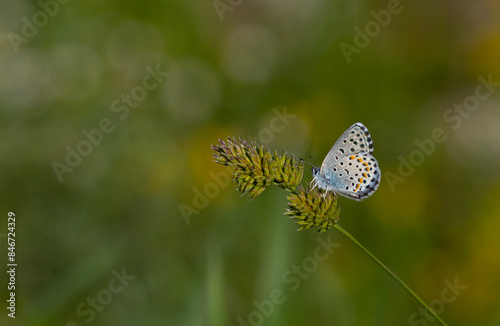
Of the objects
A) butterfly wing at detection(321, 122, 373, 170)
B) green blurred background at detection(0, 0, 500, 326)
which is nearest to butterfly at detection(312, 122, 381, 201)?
butterfly wing at detection(321, 122, 373, 170)

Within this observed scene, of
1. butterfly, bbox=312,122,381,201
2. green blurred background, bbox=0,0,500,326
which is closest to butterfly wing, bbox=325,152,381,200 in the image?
butterfly, bbox=312,122,381,201

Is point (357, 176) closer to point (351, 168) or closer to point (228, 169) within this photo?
point (351, 168)

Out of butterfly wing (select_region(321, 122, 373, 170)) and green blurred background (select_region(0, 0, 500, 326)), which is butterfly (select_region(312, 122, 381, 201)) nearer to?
butterfly wing (select_region(321, 122, 373, 170))

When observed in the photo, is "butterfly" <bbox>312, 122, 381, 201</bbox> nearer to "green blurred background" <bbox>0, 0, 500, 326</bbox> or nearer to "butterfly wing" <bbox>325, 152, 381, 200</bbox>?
"butterfly wing" <bbox>325, 152, 381, 200</bbox>

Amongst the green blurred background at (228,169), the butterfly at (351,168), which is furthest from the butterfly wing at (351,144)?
the green blurred background at (228,169)

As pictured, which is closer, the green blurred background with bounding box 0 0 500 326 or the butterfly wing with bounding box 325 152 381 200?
the butterfly wing with bounding box 325 152 381 200

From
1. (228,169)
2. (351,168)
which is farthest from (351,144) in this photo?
(228,169)
